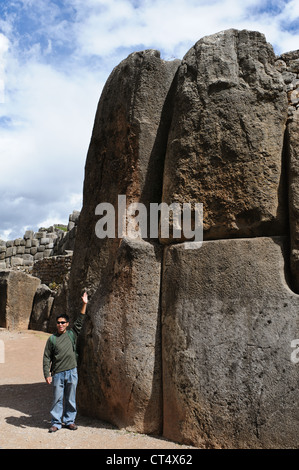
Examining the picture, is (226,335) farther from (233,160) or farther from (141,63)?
(141,63)

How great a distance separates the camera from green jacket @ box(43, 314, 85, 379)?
4.95 metres

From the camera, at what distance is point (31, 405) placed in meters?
5.89

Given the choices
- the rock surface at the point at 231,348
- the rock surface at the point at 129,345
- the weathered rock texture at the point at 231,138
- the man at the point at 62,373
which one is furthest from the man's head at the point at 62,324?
the weathered rock texture at the point at 231,138

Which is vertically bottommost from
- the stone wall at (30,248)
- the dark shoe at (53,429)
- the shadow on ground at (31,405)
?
the shadow on ground at (31,405)

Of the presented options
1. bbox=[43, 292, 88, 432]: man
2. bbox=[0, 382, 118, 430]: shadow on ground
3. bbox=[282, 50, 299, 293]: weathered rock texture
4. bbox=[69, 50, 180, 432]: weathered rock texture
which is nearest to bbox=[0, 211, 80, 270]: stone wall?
bbox=[0, 382, 118, 430]: shadow on ground

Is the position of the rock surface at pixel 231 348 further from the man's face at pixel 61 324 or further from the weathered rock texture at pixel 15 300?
the weathered rock texture at pixel 15 300

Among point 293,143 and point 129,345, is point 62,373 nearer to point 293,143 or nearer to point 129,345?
point 129,345

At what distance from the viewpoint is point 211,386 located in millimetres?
4172

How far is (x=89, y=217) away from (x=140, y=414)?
243cm

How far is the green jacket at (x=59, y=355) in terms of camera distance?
195 inches

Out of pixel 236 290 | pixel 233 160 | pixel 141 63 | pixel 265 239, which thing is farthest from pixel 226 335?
pixel 141 63

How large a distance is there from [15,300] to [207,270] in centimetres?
999

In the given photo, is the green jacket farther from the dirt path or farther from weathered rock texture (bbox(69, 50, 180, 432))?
the dirt path

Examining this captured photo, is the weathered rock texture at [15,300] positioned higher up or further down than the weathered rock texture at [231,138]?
further down
